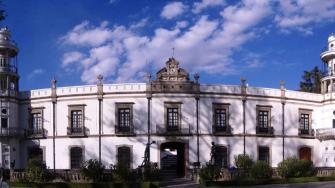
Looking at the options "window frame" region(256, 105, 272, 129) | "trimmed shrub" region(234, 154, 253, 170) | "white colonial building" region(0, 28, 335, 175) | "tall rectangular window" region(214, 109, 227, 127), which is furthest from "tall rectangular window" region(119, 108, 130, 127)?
"window frame" region(256, 105, 272, 129)

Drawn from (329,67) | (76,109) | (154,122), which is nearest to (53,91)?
(76,109)

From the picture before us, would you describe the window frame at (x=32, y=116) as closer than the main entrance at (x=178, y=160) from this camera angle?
No

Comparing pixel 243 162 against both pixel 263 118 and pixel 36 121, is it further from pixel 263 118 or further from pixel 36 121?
pixel 36 121

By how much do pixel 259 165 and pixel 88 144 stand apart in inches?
591

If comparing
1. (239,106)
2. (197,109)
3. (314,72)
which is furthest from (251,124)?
(314,72)

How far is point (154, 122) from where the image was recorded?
4050 centimetres

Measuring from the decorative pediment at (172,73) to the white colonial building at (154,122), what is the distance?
0.08 metres

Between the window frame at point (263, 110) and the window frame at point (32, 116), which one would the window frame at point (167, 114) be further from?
the window frame at point (32, 116)

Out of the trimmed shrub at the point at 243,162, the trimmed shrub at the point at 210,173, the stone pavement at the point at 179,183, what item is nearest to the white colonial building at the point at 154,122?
the trimmed shrub at the point at 243,162

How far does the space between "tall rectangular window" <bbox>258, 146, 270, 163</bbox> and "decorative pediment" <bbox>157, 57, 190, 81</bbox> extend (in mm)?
8743

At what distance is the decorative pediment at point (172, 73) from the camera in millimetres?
40750

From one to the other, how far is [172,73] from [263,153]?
1028 cm

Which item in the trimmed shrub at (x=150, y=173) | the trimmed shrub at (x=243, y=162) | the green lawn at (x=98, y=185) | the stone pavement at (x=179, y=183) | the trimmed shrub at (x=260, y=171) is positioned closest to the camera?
the green lawn at (x=98, y=185)

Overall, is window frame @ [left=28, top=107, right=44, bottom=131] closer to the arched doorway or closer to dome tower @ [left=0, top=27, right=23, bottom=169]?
dome tower @ [left=0, top=27, right=23, bottom=169]
